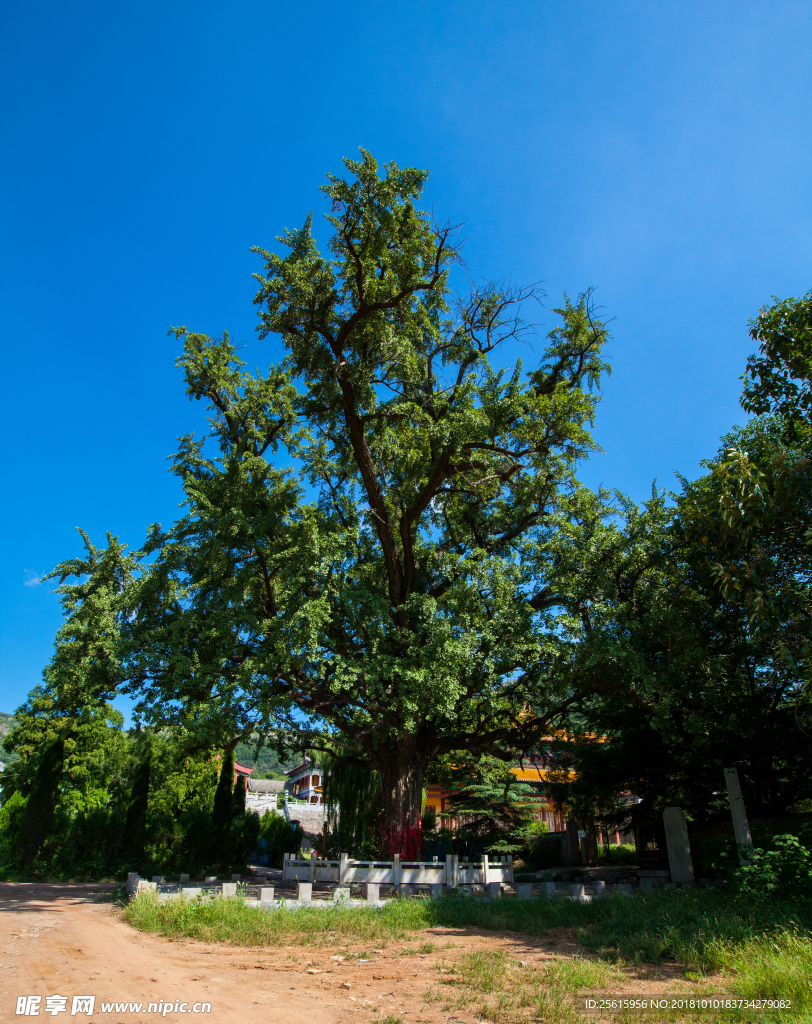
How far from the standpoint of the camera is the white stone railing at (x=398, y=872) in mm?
14172

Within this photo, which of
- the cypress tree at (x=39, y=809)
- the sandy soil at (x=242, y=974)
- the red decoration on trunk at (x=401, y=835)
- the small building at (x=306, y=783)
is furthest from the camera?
the small building at (x=306, y=783)

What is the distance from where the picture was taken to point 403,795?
51.3 feet

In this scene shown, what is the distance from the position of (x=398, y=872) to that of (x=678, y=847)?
679 centimetres

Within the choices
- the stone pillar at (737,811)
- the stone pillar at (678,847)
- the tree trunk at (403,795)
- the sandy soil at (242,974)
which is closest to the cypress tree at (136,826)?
the tree trunk at (403,795)

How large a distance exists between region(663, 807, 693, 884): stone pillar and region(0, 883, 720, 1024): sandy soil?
741 centimetres

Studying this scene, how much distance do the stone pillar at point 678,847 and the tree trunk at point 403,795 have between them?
6.18 metres

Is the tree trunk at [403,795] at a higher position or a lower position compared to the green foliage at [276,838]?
higher

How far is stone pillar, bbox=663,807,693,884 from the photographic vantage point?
1417 cm

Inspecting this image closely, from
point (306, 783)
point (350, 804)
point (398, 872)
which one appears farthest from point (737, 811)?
point (306, 783)

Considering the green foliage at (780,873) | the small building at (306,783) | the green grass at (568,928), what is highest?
the small building at (306,783)

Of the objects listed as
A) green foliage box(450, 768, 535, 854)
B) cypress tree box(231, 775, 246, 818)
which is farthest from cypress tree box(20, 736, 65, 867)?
green foliage box(450, 768, 535, 854)

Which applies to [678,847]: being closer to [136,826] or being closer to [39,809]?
[136,826]

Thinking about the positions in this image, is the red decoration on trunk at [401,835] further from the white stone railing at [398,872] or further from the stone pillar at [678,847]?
the stone pillar at [678,847]

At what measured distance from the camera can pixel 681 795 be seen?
17469 millimetres
